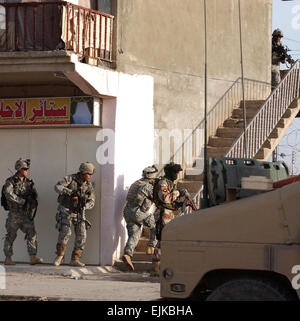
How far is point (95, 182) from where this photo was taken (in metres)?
15.7

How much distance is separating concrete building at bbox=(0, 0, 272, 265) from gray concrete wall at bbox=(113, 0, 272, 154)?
0.09ft

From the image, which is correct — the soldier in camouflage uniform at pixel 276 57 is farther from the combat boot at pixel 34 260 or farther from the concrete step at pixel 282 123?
A: the combat boot at pixel 34 260

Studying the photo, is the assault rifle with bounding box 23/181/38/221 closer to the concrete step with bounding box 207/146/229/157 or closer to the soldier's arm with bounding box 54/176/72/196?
the soldier's arm with bounding box 54/176/72/196

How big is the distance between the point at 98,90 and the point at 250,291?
880 centimetres

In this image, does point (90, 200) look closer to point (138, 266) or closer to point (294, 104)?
point (138, 266)

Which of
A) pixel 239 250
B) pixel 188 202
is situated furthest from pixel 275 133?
pixel 239 250

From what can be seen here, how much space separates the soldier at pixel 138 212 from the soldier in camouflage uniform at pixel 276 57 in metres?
6.99

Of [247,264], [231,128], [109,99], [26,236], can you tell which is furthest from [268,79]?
[247,264]

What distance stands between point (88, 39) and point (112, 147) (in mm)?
1879

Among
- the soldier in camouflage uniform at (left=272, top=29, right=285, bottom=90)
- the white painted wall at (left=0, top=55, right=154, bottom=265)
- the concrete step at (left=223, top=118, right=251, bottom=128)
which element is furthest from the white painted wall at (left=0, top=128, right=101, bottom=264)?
the soldier in camouflage uniform at (left=272, top=29, right=285, bottom=90)

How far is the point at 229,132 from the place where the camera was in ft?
61.2

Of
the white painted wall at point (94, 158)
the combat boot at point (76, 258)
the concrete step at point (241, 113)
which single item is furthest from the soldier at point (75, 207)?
the concrete step at point (241, 113)

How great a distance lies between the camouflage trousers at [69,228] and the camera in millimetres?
14946

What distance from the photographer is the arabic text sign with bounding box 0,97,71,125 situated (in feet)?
51.5
